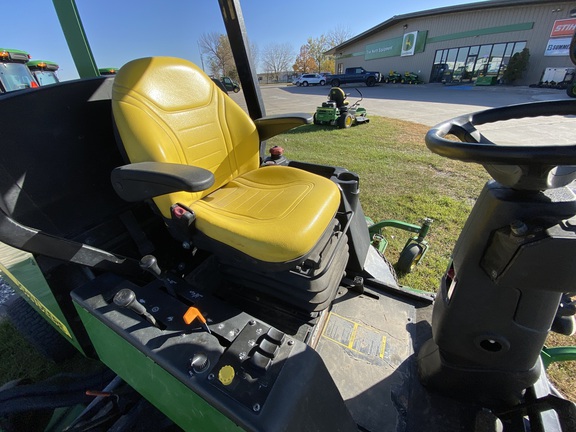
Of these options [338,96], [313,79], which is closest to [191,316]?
[338,96]

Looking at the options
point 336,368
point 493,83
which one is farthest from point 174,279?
point 493,83

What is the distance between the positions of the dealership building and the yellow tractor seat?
2188 cm

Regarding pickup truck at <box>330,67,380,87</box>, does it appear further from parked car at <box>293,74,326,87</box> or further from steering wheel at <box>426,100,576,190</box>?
steering wheel at <box>426,100,576,190</box>

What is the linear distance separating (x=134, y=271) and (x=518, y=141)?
20.7 feet

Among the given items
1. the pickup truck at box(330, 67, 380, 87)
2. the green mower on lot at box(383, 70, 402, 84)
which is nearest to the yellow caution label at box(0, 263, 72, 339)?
the pickup truck at box(330, 67, 380, 87)

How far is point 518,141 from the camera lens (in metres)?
5.20

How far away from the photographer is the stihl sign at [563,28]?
16461mm

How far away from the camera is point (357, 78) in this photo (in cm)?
2439

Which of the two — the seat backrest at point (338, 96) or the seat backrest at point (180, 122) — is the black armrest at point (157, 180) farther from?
the seat backrest at point (338, 96)

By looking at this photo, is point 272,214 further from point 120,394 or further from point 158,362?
point 120,394

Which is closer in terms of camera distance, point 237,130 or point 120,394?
point 120,394

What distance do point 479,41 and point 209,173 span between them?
26.5m

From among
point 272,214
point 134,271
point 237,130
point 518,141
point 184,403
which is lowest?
point 518,141

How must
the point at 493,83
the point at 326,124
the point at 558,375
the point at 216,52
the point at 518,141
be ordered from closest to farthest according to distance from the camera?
the point at 558,375, the point at 216,52, the point at 518,141, the point at 326,124, the point at 493,83
